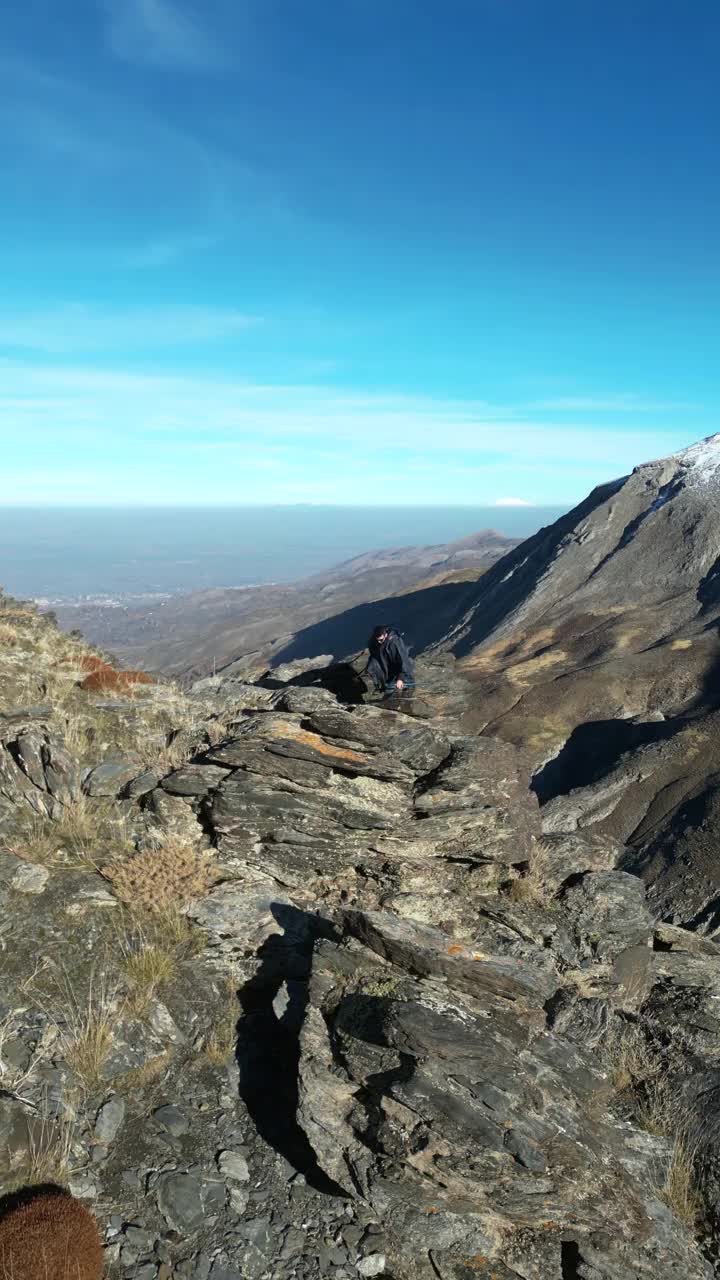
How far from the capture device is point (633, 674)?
217 ft

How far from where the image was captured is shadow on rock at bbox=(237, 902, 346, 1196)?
789 cm

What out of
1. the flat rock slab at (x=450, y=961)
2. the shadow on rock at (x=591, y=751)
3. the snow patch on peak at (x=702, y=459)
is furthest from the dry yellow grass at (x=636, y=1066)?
the snow patch on peak at (x=702, y=459)

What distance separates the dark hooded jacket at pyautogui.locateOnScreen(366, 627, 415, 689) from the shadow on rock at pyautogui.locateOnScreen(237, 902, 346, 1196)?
19.0 ft

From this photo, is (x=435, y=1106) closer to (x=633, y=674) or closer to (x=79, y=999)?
(x=79, y=999)

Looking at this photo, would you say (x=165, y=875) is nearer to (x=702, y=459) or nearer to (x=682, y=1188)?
(x=682, y=1188)

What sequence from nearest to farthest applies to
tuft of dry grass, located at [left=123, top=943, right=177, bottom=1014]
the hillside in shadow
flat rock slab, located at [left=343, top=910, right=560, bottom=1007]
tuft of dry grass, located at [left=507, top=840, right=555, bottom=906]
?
1. tuft of dry grass, located at [left=123, top=943, right=177, bottom=1014]
2. flat rock slab, located at [left=343, top=910, right=560, bottom=1007]
3. tuft of dry grass, located at [left=507, top=840, right=555, bottom=906]
4. the hillside in shadow

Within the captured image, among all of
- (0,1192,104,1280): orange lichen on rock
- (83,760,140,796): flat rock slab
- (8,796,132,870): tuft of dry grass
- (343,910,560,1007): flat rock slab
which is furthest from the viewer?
(83,760,140,796): flat rock slab

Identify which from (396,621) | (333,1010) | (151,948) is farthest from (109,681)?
(396,621)

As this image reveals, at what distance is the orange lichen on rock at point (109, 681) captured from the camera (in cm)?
1547

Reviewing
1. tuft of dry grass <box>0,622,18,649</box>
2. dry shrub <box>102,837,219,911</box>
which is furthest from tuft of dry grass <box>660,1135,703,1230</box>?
tuft of dry grass <box>0,622,18,649</box>

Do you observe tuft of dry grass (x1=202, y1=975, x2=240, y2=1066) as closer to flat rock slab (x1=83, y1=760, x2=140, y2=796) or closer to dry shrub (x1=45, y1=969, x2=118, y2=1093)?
dry shrub (x1=45, y1=969, x2=118, y2=1093)

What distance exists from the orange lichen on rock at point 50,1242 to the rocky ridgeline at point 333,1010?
351mm

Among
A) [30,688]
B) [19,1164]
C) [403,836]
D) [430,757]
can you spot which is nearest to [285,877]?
[403,836]

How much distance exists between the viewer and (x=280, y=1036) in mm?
8961
